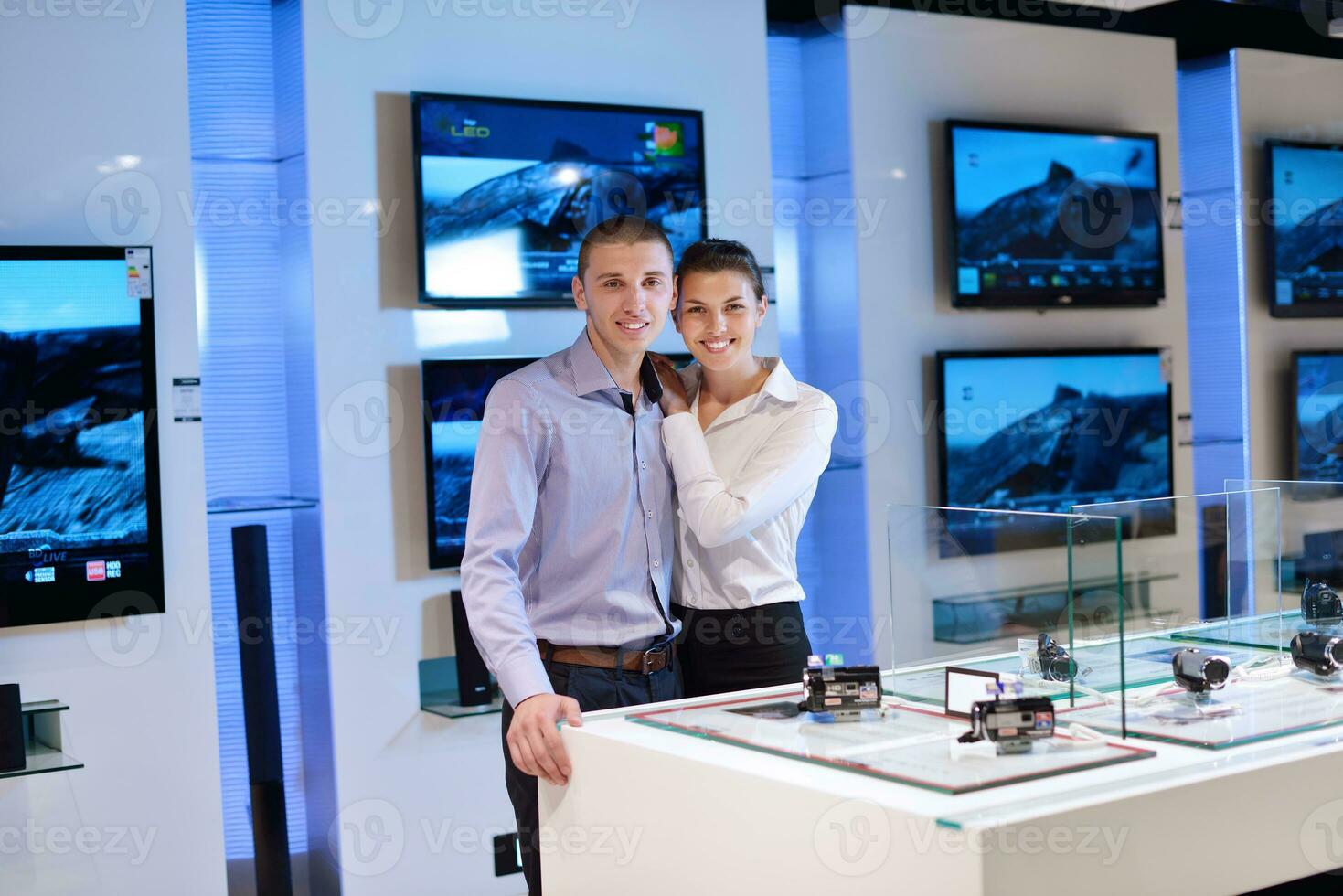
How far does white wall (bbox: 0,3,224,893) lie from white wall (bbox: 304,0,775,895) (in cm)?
37

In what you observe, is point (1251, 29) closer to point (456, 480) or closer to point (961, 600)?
point (456, 480)

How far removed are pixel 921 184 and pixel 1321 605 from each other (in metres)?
3.09

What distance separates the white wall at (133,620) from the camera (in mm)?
3611

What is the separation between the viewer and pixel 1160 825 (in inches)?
60.2

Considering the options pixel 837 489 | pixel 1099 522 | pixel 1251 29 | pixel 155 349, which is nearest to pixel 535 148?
pixel 155 349

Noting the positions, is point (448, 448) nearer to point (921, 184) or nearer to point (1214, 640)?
point (921, 184)

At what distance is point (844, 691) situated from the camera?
6.32 ft

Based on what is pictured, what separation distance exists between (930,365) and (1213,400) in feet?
5.67

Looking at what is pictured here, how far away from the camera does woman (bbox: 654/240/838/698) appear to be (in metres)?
2.59

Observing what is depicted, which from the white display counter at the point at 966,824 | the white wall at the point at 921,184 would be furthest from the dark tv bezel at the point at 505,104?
the white display counter at the point at 966,824

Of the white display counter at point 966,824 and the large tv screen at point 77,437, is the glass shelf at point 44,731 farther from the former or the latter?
the white display counter at point 966,824

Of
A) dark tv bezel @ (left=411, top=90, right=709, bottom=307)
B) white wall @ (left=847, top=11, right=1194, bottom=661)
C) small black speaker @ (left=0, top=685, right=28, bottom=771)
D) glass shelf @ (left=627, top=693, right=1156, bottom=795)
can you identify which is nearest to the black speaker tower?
small black speaker @ (left=0, top=685, right=28, bottom=771)

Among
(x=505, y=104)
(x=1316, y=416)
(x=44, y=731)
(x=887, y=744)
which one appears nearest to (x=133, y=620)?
(x=44, y=731)

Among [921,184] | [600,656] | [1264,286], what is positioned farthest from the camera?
[1264,286]
